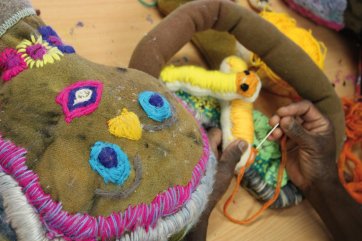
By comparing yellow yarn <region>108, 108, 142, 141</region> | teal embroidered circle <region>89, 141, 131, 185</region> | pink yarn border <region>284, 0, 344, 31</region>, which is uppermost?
yellow yarn <region>108, 108, 142, 141</region>

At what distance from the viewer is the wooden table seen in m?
0.74

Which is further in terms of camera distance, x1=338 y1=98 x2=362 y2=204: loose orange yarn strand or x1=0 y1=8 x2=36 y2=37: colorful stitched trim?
x1=338 y1=98 x2=362 y2=204: loose orange yarn strand

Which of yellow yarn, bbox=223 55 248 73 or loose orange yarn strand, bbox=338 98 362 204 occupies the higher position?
yellow yarn, bbox=223 55 248 73

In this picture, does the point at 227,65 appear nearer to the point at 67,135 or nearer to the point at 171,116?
the point at 171,116

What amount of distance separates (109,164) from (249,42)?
1.43 feet

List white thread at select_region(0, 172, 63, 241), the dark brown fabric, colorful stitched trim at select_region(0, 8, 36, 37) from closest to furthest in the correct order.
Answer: white thread at select_region(0, 172, 63, 241), colorful stitched trim at select_region(0, 8, 36, 37), the dark brown fabric

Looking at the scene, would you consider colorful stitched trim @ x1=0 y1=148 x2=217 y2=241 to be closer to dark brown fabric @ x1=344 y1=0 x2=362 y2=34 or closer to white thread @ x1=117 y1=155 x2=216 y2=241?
white thread @ x1=117 y1=155 x2=216 y2=241

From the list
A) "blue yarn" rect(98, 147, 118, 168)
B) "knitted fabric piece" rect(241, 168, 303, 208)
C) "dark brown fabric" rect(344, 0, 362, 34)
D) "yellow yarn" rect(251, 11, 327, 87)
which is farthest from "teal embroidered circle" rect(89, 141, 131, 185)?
"dark brown fabric" rect(344, 0, 362, 34)

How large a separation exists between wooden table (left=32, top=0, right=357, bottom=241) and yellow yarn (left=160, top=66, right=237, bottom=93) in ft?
0.40

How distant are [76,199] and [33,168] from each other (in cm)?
6

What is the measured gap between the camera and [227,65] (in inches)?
30.3

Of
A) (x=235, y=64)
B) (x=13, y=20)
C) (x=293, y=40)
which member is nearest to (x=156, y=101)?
(x=13, y=20)

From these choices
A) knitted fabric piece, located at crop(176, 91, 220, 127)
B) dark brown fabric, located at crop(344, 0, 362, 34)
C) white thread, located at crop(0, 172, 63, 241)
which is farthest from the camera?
dark brown fabric, located at crop(344, 0, 362, 34)

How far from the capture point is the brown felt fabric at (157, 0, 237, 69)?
2.74 ft
